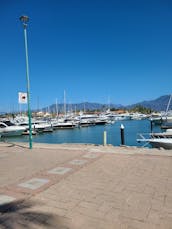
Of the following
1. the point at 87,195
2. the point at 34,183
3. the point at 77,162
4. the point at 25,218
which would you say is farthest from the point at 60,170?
the point at 25,218

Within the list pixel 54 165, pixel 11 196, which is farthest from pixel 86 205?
pixel 54 165

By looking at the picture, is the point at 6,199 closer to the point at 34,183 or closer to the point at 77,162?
the point at 34,183

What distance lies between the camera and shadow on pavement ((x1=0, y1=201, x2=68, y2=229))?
10.00ft

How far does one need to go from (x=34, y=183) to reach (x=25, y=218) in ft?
5.63

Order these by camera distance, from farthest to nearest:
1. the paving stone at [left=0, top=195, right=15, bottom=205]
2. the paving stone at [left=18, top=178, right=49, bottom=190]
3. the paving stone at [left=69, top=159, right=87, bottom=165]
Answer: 1. the paving stone at [left=69, top=159, right=87, bottom=165]
2. the paving stone at [left=18, top=178, right=49, bottom=190]
3. the paving stone at [left=0, top=195, right=15, bottom=205]

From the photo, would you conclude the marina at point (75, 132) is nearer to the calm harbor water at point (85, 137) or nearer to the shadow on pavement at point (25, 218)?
the calm harbor water at point (85, 137)

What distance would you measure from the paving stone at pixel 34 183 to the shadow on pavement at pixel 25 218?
37.0 inches

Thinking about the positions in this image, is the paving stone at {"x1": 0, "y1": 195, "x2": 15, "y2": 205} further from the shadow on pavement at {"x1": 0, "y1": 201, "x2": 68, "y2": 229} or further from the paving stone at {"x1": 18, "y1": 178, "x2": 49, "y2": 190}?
the paving stone at {"x1": 18, "y1": 178, "x2": 49, "y2": 190}

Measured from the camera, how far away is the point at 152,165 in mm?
6477

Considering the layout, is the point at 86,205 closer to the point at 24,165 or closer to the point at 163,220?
the point at 163,220

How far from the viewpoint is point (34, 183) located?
195 inches

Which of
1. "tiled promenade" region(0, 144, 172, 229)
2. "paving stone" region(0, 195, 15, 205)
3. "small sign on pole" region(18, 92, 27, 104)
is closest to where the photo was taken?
"tiled promenade" region(0, 144, 172, 229)

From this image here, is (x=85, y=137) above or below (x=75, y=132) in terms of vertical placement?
below

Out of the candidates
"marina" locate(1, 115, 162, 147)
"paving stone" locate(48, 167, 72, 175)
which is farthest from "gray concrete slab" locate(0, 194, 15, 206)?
"marina" locate(1, 115, 162, 147)
